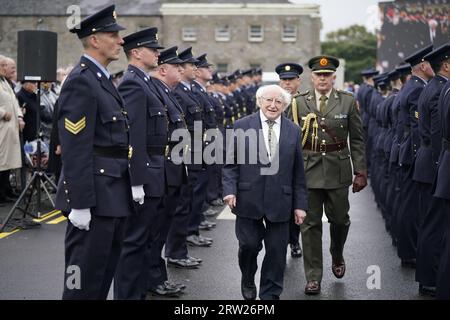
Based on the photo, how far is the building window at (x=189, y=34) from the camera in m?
66.4

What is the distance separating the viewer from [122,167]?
18.7ft

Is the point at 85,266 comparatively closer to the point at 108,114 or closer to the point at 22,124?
the point at 108,114

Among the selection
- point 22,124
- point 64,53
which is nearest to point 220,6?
point 64,53

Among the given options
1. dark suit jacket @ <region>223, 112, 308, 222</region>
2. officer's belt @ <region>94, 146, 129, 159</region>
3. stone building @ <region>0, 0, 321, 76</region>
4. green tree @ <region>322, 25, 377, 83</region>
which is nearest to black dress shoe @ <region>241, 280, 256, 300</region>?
dark suit jacket @ <region>223, 112, 308, 222</region>

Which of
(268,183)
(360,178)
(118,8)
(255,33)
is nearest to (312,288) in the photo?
(360,178)

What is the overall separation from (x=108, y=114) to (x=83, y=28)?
0.68 metres

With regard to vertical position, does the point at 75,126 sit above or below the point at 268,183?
above

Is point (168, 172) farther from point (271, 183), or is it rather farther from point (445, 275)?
point (445, 275)

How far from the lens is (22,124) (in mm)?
13703

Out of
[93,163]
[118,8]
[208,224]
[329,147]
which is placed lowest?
[208,224]

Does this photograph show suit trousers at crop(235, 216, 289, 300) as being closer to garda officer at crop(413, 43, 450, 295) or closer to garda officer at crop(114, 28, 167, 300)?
garda officer at crop(114, 28, 167, 300)

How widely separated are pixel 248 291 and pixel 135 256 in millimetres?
1177

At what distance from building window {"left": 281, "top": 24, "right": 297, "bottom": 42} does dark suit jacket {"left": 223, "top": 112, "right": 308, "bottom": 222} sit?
60.2 m

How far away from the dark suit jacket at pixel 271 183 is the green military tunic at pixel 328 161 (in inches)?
42.7
